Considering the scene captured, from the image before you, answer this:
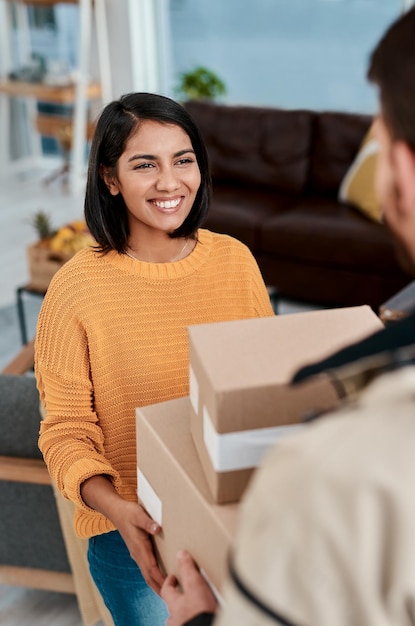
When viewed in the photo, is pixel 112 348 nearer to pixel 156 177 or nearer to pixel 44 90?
pixel 156 177

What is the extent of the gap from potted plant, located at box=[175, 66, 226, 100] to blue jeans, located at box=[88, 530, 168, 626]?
4.35 meters

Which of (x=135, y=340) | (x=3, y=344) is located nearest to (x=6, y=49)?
(x=3, y=344)

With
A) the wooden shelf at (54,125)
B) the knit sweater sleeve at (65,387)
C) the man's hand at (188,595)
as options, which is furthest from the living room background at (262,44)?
the man's hand at (188,595)

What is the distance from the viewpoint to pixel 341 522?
49 centimetres

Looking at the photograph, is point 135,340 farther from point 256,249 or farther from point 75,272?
point 256,249

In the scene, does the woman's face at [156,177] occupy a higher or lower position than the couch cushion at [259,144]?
higher

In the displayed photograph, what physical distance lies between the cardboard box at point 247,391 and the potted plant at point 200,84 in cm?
457

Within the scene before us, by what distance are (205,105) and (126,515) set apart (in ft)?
11.6

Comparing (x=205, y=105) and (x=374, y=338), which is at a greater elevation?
(x=374, y=338)

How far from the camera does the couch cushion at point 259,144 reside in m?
4.07

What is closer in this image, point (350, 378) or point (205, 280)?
point (350, 378)

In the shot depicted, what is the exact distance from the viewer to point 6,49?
6.05 m

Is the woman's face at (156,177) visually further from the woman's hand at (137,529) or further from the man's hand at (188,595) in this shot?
the man's hand at (188,595)

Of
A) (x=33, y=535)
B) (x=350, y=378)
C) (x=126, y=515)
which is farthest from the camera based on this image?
(x=33, y=535)
